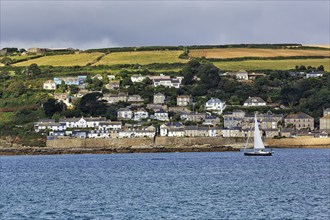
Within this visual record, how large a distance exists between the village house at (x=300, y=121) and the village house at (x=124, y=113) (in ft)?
64.5

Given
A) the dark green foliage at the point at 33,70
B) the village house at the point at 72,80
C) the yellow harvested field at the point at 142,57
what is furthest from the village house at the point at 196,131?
the dark green foliage at the point at 33,70

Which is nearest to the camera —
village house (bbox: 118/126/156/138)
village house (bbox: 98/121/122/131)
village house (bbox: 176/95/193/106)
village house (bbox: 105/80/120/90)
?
village house (bbox: 118/126/156/138)

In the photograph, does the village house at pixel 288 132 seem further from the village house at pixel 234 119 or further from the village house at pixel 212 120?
the village house at pixel 212 120

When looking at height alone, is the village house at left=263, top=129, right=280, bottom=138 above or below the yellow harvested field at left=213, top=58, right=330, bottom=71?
below

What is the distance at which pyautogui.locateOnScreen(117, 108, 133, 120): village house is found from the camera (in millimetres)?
117188

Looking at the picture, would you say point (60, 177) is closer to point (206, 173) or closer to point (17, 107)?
point (206, 173)

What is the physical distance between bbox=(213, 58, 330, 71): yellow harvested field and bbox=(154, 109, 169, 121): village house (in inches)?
892

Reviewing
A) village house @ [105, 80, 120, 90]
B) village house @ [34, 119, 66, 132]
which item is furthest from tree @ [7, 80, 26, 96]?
village house @ [34, 119, 66, 132]

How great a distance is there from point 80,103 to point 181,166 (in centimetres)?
5084

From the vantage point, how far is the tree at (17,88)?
127 metres

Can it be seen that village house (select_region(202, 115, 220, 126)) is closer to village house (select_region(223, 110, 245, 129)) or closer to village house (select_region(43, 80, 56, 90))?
village house (select_region(223, 110, 245, 129))

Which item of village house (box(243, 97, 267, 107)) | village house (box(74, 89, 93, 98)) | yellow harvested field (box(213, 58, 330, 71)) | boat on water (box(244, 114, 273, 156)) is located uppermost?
yellow harvested field (box(213, 58, 330, 71))

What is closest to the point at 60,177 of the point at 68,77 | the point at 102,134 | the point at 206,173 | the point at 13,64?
the point at 206,173

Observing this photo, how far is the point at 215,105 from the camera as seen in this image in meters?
119
